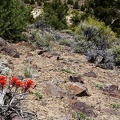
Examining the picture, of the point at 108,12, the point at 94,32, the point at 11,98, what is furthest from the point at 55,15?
the point at 11,98

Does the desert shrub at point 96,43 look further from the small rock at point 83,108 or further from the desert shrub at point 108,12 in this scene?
the desert shrub at point 108,12

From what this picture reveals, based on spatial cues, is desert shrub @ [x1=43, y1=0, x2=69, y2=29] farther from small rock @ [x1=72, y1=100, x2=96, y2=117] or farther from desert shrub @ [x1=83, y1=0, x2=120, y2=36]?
small rock @ [x1=72, y1=100, x2=96, y2=117]

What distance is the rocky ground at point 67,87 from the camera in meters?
7.41

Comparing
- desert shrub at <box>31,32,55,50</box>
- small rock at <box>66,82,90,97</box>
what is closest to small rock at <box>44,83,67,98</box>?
small rock at <box>66,82,90,97</box>

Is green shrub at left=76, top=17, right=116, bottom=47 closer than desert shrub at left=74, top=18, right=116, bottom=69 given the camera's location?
No

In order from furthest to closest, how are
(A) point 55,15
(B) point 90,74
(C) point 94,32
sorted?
(A) point 55,15, (C) point 94,32, (B) point 90,74

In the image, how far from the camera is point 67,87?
877 cm

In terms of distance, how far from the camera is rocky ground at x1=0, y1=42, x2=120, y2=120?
7407mm

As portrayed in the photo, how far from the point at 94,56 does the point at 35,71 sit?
13.4ft

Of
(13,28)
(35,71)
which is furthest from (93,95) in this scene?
(13,28)

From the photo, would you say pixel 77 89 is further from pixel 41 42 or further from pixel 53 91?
pixel 41 42

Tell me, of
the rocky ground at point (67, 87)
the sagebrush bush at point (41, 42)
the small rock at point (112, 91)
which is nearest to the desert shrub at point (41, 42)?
the sagebrush bush at point (41, 42)

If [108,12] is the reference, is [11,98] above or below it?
above

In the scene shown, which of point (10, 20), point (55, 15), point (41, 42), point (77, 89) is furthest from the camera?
point (55, 15)
